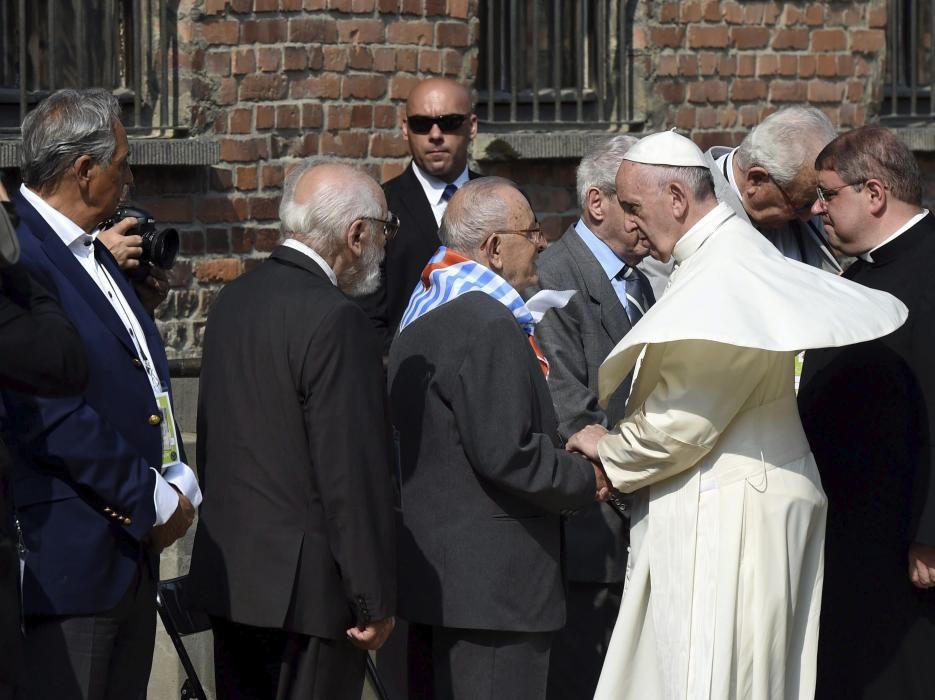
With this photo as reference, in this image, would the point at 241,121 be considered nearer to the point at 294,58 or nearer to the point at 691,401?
the point at 294,58

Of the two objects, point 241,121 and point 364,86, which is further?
point 364,86

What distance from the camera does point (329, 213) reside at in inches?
155

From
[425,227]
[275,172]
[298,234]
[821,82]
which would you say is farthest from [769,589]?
[821,82]

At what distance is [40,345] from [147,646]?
923mm

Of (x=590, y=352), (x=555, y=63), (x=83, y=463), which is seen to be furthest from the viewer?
(x=555, y=63)

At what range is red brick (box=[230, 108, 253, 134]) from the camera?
6.52 metres

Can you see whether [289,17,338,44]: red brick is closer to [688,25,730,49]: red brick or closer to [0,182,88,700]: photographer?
[688,25,730,49]: red brick

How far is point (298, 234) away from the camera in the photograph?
3.97 m

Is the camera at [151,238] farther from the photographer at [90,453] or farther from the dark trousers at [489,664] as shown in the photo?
the dark trousers at [489,664]

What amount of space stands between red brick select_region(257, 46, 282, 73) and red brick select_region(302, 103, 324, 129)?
21 centimetres

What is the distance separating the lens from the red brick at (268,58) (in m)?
6.53

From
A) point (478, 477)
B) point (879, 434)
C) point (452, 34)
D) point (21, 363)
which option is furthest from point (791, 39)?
point (21, 363)

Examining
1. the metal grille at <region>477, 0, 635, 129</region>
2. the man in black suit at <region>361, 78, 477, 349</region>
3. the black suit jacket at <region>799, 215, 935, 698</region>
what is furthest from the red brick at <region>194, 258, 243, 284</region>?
the black suit jacket at <region>799, 215, 935, 698</region>

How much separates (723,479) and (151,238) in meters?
1.56
